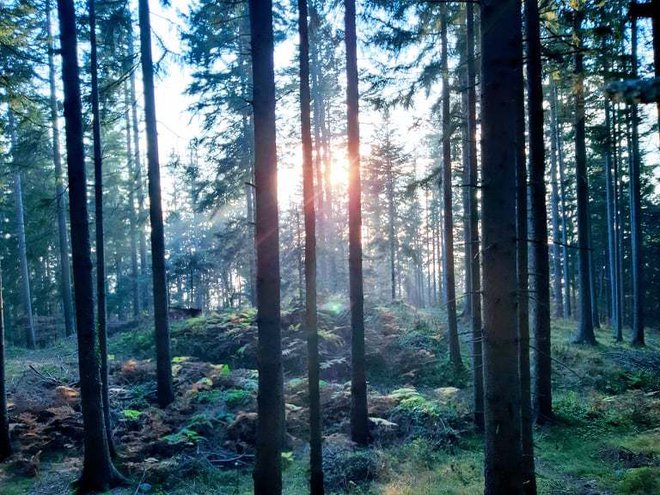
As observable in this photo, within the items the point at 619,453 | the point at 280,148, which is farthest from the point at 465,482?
the point at 280,148

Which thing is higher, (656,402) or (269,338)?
(269,338)

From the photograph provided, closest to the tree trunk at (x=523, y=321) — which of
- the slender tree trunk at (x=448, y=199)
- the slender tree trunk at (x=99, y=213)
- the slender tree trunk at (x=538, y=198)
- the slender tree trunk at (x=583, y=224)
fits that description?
the slender tree trunk at (x=538, y=198)

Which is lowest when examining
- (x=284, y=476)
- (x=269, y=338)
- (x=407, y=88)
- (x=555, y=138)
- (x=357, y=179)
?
(x=284, y=476)

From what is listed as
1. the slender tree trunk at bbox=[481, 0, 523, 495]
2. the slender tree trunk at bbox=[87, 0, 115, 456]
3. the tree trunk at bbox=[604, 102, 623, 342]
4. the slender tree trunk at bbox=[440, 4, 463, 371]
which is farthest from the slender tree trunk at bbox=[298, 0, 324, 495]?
the tree trunk at bbox=[604, 102, 623, 342]

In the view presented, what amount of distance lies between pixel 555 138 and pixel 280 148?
621 inches

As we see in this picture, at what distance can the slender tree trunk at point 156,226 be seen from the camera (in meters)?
11.5

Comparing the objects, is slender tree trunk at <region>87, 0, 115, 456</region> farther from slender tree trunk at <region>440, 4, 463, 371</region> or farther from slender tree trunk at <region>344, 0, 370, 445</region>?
slender tree trunk at <region>440, 4, 463, 371</region>

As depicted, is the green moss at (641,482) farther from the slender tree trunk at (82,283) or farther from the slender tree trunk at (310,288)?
the slender tree trunk at (82,283)

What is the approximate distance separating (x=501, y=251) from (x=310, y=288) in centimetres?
418

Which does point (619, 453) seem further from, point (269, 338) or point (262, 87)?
point (262, 87)

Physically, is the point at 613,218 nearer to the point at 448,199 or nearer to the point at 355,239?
the point at 448,199

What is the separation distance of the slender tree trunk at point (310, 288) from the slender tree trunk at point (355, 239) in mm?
2030

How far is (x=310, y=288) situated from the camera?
7.65 metres

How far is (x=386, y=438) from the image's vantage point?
9484 mm
